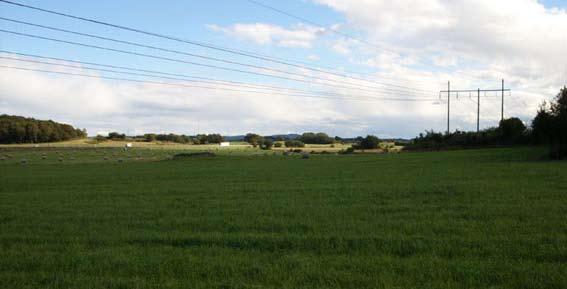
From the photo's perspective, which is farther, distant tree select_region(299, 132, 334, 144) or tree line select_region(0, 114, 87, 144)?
distant tree select_region(299, 132, 334, 144)

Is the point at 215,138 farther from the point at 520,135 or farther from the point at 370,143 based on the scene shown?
the point at 520,135

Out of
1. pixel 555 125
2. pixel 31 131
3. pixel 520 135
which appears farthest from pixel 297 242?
pixel 31 131

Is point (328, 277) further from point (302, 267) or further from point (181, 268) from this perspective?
point (181, 268)

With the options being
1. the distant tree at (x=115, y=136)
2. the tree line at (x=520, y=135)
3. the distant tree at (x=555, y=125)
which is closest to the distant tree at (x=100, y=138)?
the distant tree at (x=115, y=136)

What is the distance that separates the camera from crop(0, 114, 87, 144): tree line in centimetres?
11119

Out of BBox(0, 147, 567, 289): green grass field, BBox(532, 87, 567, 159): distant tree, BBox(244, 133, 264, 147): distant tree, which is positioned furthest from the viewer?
BBox(244, 133, 264, 147): distant tree

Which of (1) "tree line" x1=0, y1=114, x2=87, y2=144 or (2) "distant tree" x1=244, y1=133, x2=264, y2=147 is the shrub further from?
(1) "tree line" x1=0, y1=114, x2=87, y2=144

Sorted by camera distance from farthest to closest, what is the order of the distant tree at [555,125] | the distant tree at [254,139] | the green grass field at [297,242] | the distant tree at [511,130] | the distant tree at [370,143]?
the distant tree at [254,139], the distant tree at [370,143], the distant tree at [511,130], the distant tree at [555,125], the green grass field at [297,242]

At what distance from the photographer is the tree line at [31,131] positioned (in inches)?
4377

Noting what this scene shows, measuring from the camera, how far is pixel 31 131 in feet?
377

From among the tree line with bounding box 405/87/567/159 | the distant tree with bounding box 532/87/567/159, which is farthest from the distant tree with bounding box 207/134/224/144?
the distant tree with bounding box 532/87/567/159

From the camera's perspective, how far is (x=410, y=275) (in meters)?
8.34

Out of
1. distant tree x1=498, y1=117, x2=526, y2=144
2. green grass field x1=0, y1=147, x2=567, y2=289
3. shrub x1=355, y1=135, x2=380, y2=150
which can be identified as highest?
distant tree x1=498, y1=117, x2=526, y2=144

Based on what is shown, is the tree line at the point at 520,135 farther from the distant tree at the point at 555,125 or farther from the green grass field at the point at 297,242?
the green grass field at the point at 297,242
